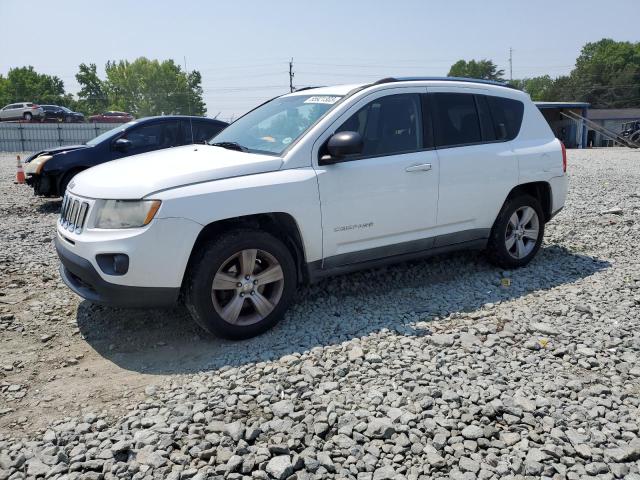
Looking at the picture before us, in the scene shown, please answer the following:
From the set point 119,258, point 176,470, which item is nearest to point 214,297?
point 119,258

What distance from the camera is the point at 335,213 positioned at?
14.3ft

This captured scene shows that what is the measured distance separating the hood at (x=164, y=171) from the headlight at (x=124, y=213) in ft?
0.16

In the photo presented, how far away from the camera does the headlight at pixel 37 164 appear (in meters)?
9.57

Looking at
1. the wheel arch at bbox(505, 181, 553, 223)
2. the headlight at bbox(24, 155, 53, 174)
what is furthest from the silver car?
the wheel arch at bbox(505, 181, 553, 223)

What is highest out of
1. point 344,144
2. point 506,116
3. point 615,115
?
point 615,115

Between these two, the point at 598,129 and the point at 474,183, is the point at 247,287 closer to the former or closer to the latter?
the point at 474,183

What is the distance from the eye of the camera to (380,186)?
4.57 m

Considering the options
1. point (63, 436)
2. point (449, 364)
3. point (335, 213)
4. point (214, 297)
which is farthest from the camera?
point (335, 213)

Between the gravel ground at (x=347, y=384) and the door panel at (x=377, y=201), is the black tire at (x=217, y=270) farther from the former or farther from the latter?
the door panel at (x=377, y=201)

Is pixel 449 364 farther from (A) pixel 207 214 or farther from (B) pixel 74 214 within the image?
(B) pixel 74 214

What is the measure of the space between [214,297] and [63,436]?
136cm

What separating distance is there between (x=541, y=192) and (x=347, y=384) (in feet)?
12.3

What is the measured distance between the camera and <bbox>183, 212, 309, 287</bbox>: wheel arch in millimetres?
3955

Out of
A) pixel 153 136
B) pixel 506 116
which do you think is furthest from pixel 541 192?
pixel 153 136
